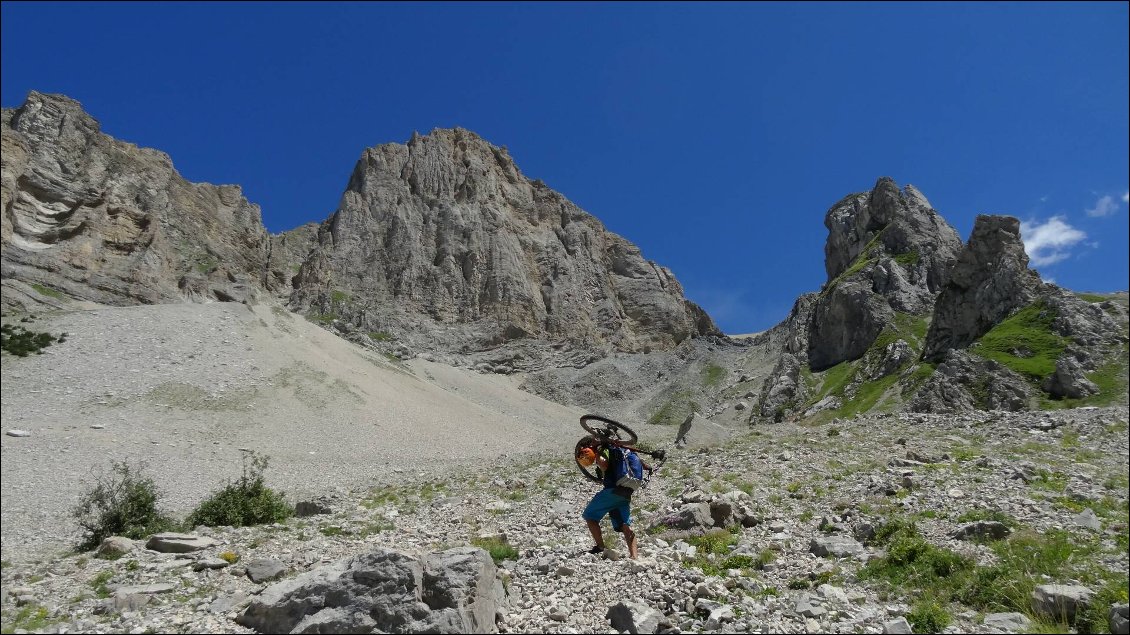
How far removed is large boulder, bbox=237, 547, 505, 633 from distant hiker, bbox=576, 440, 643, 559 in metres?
3.24

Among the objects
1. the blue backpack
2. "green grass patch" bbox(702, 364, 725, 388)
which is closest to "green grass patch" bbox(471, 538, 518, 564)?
the blue backpack

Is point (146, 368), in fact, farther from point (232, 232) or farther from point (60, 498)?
point (232, 232)

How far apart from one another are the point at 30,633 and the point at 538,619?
7.42m

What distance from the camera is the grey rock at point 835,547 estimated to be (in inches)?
421

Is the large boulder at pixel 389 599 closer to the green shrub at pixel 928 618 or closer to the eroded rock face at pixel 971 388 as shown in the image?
the green shrub at pixel 928 618

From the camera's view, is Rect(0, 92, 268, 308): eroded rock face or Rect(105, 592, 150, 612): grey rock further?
Rect(0, 92, 268, 308): eroded rock face

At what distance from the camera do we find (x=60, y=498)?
22703 millimetres

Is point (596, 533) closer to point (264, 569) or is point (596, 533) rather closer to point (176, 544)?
point (264, 569)

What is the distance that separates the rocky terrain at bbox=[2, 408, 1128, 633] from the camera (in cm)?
832

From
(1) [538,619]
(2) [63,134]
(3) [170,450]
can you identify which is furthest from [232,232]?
(1) [538,619]

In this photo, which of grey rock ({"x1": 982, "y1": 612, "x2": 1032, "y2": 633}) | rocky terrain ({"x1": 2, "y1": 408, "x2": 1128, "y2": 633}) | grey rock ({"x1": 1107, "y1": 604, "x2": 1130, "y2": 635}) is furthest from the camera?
rocky terrain ({"x1": 2, "y1": 408, "x2": 1128, "y2": 633})

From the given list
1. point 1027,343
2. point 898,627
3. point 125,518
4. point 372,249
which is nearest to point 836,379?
point 1027,343

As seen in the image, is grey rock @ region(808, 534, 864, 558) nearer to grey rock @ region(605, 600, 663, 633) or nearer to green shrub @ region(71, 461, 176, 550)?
grey rock @ region(605, 600, 663, 633)

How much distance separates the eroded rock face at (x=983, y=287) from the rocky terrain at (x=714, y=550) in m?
36.7
